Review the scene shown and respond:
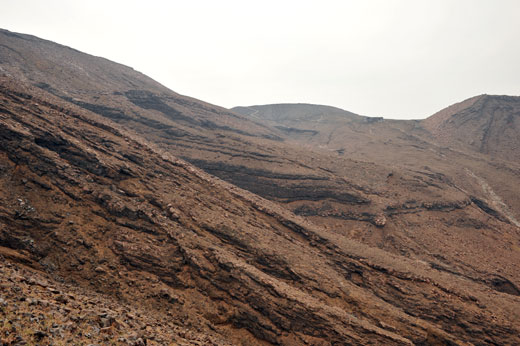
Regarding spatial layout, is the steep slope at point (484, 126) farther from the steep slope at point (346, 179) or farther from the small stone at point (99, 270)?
the small stone at point (99, 270)

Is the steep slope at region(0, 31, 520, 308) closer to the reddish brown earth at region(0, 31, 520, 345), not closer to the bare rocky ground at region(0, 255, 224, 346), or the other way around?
the reddish brown earth at region(0, 31, 520, 345)

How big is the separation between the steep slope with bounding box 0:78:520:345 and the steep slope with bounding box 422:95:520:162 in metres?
66.0

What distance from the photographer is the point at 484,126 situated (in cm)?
7450

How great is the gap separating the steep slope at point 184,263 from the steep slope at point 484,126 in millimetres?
65997

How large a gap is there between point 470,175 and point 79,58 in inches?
3581

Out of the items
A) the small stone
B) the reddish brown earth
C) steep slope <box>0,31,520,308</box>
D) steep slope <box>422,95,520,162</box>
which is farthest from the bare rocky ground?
steep slope <box>422,95,520,162</box>

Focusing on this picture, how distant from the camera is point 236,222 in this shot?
19.0 m

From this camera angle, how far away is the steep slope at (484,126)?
67312 mm

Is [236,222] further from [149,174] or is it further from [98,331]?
[98,331]

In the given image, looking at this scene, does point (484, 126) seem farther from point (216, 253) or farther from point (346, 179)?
point (216, 253)

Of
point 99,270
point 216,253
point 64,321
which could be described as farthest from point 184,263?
point 64,321

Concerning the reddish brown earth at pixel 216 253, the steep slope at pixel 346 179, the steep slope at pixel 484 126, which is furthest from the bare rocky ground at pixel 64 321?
the steep slope at pixel 484 126

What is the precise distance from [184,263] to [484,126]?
9294 centimetres

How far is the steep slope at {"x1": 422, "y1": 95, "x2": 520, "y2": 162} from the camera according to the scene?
67.3 m
